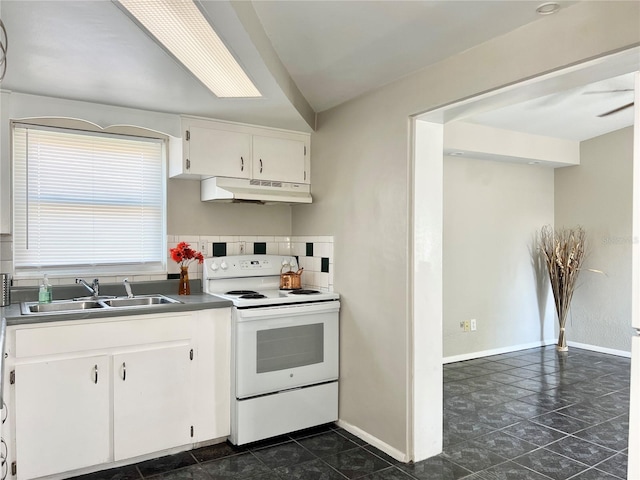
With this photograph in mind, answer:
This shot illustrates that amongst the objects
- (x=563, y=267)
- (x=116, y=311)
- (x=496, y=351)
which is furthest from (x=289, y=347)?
(x=563, y=267)

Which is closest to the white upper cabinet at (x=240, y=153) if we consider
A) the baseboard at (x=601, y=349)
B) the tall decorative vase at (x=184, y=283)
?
the tall decorative vase at (x=184, y=283)

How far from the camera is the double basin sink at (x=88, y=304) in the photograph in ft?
8.90

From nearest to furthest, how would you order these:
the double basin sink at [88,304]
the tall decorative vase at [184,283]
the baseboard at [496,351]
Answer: the double basin sink at [88,304], the tall decorative vase at [184,283], the baseboard at [496,351]

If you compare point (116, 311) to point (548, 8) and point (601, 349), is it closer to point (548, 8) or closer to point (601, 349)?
point (548, 8)

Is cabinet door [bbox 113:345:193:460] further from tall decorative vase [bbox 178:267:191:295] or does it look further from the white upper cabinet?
the white upper cabinet

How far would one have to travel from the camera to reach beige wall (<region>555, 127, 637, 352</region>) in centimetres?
526

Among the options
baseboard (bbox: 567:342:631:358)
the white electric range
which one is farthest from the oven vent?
baseboard (bbox: 567:342:631:358)

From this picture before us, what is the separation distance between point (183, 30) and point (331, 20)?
0.71 meters

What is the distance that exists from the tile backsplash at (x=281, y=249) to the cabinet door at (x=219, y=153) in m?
0.54

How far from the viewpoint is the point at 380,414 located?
293 centimetres

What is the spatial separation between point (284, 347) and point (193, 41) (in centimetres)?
189

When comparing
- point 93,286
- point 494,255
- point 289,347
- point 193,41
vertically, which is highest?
point 193,41

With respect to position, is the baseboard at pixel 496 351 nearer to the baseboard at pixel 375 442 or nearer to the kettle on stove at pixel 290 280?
the baseboard at pixel 375 442

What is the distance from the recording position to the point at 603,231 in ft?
17.9
